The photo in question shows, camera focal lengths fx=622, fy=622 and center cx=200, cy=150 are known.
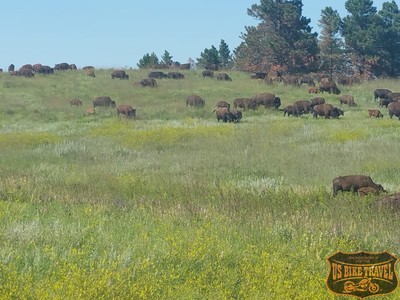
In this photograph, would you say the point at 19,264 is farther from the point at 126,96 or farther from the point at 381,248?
the point at 126,96

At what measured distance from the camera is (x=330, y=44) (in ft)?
234

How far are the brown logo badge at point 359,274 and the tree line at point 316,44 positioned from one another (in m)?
57.3

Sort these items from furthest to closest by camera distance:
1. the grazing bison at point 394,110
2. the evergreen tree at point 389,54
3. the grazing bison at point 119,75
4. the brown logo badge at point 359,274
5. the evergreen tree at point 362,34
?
1. the evergreen tree at point 389,54
2. the evergreen tree at point 362,34
3. the grazing bison at point 119,75
4. the grazing bison at point 394,110
5. the brown logo badge at point 359,274

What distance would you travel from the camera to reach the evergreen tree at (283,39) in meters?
63.5

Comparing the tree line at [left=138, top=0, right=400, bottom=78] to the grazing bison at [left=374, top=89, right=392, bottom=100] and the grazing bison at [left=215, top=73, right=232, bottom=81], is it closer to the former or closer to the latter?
the grazing bison at [left=215, top=73, right=232, bottom=81]

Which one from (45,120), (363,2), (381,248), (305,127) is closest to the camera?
(381,248)

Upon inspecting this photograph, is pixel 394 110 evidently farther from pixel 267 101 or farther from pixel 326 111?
pixel 267 101

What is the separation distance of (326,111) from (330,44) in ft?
129

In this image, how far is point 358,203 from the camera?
11.8 meters

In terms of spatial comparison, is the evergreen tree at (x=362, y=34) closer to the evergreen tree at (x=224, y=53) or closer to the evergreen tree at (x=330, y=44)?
the evergreen tree at (x=330, y=44)

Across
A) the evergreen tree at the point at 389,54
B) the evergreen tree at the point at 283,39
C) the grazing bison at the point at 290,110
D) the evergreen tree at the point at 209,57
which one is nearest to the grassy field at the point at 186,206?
the grazing bison at the point at 290,110

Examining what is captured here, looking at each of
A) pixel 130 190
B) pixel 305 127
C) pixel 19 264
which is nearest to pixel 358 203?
pixel 130 190

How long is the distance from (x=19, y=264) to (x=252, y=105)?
32495 millimetres

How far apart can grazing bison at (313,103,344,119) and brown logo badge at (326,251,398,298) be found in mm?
29770
